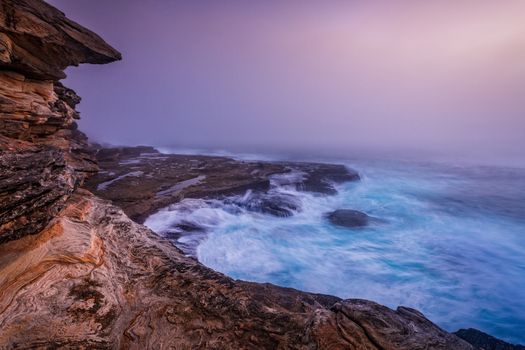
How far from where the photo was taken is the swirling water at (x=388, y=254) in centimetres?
961

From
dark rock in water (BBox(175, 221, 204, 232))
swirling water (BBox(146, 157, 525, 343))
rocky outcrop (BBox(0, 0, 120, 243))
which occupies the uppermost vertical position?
rocky outcrop (BBox(0, 0, 120, 243))

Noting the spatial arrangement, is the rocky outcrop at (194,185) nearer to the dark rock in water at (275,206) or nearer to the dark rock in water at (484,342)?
the dark rock in water at (275,206)

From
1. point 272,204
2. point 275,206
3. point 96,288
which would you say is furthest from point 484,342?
point 272,204

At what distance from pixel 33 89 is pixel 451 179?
39.2 m

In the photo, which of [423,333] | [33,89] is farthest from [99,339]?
[33,89]

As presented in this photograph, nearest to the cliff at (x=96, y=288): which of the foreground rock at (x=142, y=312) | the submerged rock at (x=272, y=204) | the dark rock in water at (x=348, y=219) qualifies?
the foreground rock at (x=142, y=312)

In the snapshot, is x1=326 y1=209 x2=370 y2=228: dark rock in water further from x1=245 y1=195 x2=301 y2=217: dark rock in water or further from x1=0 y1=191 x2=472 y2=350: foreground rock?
x1=0 y1=191 x2=472 y2=350: foreground rock

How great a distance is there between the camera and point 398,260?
12172 millimetres

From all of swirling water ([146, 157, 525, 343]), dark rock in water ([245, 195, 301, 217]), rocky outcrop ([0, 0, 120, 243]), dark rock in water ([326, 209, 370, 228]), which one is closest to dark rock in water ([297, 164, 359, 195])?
swirling water ([146, 157, 525, 343])

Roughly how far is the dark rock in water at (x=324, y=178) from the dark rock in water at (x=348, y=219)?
5.22 metres

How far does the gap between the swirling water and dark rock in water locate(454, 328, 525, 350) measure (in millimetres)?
1913

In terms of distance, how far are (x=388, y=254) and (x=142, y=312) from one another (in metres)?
11.9

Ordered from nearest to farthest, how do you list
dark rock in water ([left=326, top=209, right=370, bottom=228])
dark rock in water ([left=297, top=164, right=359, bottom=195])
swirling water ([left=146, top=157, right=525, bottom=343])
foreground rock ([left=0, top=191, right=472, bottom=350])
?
foreground rock ([left=0, top=191, right=472, bottom=350]) → swirling water ([left=146, top=157, right=525, bottom=343]) → dark rock in water ([left=326, top=209, right=370, bottom=228]) → dark rock in water ([left=297, top=164, right=359, bottom=195])

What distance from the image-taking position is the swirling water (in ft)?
31.5
